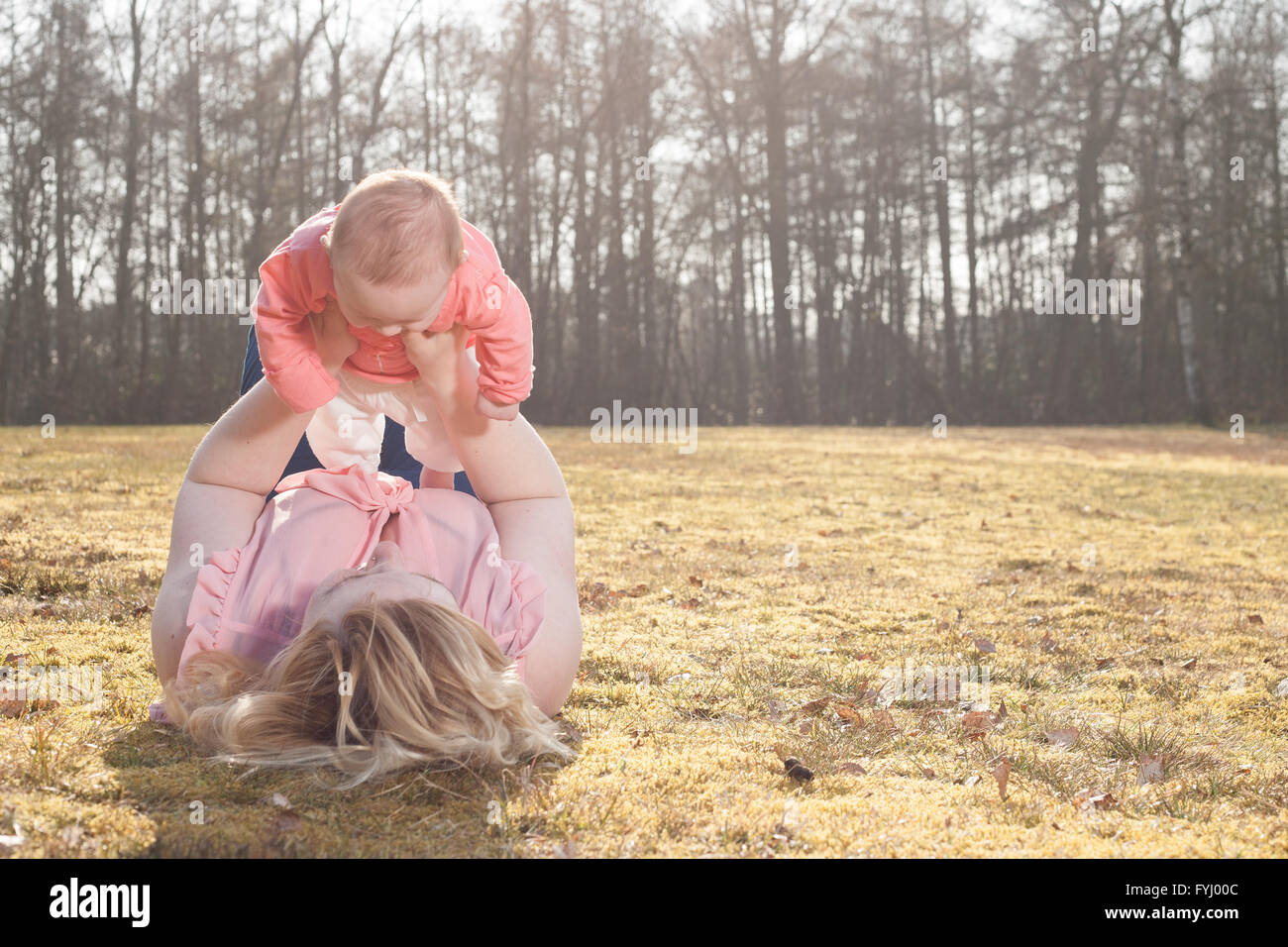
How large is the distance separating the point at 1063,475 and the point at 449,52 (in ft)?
60.9

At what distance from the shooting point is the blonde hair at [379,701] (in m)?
2.31

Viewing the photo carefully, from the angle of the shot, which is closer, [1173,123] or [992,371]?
[1173,123]

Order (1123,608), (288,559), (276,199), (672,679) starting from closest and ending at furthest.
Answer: (288,559) → (672,679) → (1123,608) → (276,199)

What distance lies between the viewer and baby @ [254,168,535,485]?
2.54 meters

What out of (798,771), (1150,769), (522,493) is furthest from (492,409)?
(1150,769)

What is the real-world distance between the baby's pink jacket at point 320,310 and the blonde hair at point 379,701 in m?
0.81

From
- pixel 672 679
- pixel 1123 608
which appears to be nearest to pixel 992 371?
pixel 1123 608

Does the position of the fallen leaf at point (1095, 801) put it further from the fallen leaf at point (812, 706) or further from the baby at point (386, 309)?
the baby at point (386, 309)

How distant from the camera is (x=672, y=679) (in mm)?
3703

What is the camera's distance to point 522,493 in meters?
3.24

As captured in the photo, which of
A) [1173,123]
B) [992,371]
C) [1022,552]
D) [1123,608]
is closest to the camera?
[1123,608]

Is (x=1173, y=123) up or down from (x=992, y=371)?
up

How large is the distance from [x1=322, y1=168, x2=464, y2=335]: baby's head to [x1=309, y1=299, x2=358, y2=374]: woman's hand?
33cm

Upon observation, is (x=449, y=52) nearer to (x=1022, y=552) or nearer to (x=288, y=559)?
(x=1022, y=552)
